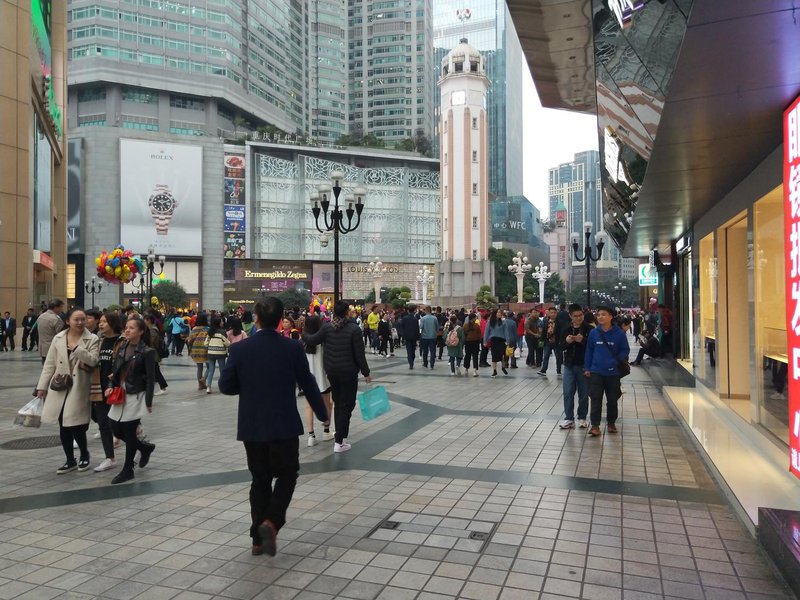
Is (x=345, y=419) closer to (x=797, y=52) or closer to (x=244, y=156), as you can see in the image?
(x=797, y=52)

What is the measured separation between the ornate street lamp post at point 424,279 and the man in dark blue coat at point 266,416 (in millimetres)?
70630

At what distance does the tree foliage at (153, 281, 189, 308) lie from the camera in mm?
63062

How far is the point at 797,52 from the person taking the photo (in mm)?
4012

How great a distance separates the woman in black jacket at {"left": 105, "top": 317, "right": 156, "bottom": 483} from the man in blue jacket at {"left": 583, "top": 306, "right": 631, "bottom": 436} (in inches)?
211

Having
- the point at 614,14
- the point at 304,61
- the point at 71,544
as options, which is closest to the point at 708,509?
the point at 614,14

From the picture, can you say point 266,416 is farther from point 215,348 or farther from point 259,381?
point 215,348

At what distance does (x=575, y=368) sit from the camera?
28.3 feet

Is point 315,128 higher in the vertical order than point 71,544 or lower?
higher

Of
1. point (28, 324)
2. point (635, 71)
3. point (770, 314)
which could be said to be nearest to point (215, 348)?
point (770, 314)

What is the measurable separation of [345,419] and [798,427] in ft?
14.9

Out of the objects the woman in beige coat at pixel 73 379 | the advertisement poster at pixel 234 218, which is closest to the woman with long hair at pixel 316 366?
the woman in beige coat at pixel 73 379

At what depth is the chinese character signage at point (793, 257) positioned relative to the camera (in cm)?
496

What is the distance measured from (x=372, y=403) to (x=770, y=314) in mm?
4728

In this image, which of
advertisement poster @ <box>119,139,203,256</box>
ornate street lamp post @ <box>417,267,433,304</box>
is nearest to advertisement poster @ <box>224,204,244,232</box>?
advertisement poster @ <box>119,139,203,256</box>
